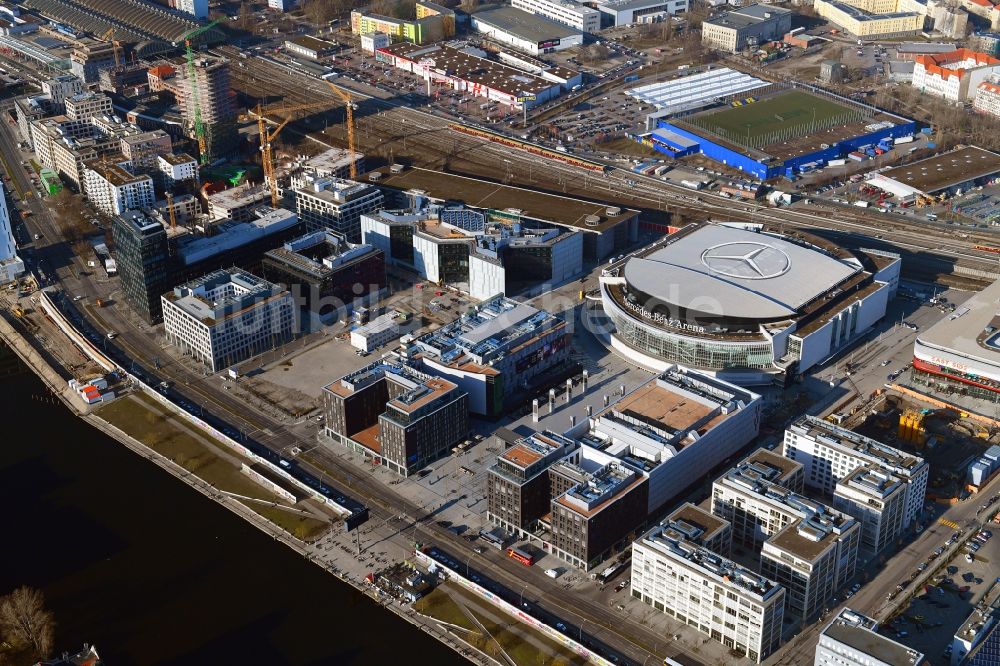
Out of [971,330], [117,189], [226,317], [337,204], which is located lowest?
[226,317]

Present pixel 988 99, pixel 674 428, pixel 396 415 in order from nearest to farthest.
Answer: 1. pixel 674 428
2. pixel 396 415
3. pixel 988 99

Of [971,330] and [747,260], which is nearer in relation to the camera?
[971,330]

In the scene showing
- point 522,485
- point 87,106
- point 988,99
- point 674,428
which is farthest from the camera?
point 988,99

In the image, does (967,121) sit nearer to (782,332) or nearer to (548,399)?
(782,332)

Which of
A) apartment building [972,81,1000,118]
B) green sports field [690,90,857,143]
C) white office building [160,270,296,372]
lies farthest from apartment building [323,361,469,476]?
apartment building [972,81,1000,118]

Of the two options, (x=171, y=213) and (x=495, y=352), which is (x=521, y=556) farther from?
(x=171, y=213)

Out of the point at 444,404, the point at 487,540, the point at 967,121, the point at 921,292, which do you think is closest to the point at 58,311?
the point at 444,404

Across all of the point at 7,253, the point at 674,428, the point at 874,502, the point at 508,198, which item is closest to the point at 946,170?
the point at 508,198

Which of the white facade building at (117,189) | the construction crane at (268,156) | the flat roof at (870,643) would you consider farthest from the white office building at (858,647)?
the white facade building at (117,189)

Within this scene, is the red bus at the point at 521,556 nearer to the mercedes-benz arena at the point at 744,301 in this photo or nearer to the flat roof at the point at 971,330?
the mercedes-benz arena at the point at 744,301
